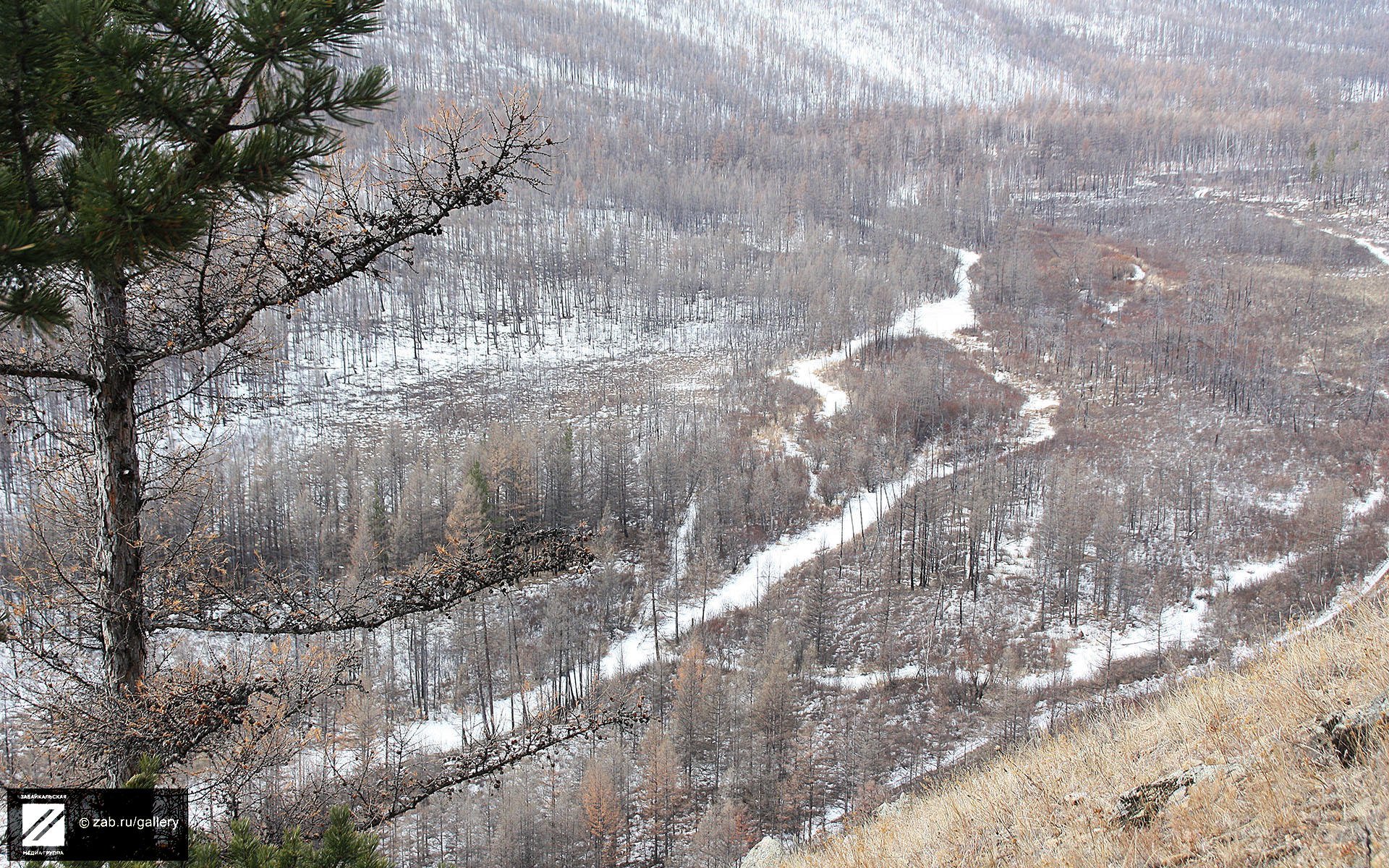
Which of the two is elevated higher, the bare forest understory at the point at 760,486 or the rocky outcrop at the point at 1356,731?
the rocky outcrop at the point at 1356,731

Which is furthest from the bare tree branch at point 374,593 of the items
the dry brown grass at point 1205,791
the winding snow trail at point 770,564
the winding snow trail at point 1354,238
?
the winding snow trail at point 1354,238

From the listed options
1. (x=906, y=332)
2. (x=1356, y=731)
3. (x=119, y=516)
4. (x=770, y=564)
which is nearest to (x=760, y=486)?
(x=770, y=564)

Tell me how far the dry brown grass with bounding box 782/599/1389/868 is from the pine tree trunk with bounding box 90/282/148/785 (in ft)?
18.3

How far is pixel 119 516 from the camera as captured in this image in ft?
16.6

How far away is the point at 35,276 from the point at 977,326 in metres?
96.7

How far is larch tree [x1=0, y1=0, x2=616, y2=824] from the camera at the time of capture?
3758 mm

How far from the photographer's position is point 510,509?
178ft

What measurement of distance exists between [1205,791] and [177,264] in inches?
273

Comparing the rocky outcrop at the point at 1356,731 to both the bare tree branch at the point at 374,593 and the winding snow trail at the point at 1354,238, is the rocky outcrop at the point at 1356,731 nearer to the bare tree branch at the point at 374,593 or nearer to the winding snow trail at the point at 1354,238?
the bare tree branch at the point at 374,593

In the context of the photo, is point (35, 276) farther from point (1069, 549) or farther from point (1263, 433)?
point (1263, 433)

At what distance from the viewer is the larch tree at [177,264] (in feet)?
12.3

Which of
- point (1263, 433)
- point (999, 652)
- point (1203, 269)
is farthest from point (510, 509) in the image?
point (1203, 269)

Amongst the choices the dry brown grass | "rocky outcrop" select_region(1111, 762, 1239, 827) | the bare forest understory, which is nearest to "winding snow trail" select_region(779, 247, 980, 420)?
the bare forest understory

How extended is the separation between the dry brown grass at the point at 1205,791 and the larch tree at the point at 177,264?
304 centimetres
